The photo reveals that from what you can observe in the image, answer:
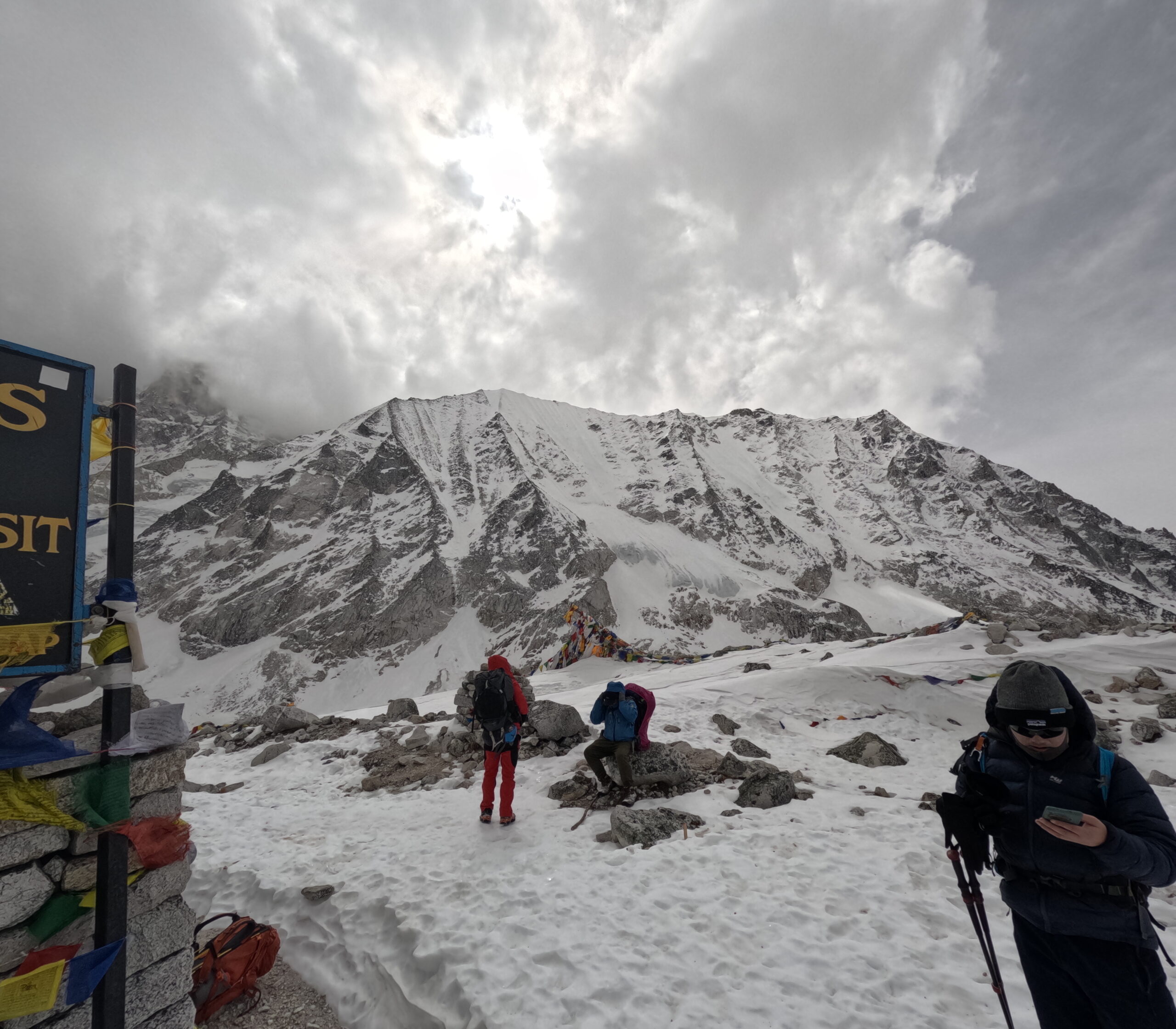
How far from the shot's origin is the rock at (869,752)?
10008mm

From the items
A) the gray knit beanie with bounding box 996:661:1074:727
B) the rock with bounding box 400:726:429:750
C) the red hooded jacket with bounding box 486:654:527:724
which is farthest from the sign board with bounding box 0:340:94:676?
the rock with bounding box 400:726:429:750

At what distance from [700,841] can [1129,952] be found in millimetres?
4638

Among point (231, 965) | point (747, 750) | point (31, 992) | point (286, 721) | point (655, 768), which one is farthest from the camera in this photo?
point (286, 721)

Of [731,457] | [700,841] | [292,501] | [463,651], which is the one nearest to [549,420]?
[731,457]

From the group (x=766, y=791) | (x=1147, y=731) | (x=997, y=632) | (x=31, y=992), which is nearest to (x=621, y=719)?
(x=766, y=791)

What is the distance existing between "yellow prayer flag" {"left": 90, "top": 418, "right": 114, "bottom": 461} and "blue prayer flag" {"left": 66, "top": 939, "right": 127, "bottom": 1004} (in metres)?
3.22

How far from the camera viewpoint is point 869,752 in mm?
10188

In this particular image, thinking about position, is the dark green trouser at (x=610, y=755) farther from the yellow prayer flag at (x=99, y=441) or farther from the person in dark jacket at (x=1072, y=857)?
the yellow prayer flag at (x=99, y=441)

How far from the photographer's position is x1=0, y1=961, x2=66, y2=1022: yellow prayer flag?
2795mm

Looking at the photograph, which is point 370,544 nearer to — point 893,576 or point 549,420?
point 549,420

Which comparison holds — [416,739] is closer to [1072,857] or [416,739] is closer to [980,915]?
[980,915]

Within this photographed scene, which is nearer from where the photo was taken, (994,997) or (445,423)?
(994,997)

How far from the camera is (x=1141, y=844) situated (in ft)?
8.00

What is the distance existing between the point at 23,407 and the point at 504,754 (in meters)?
6.69
